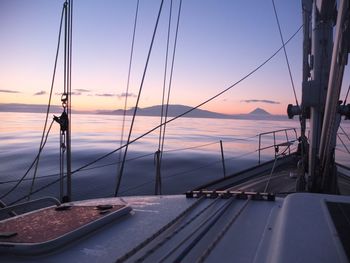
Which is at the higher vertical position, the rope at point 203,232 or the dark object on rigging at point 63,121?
the dark object on rigging at point 63,121

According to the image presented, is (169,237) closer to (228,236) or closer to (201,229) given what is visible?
(201,229)

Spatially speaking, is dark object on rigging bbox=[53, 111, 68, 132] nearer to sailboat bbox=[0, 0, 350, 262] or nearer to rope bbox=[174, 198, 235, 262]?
sailboat bbox=[0, 0, 350, 262]

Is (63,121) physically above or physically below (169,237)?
above

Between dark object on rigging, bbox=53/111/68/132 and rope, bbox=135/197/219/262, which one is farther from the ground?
dark object on rigging, bbox=53/111/68/132

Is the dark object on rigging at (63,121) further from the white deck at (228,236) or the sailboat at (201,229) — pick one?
the white deck at (228,236)

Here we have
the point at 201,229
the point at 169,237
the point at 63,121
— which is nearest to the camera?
the point at 169,237

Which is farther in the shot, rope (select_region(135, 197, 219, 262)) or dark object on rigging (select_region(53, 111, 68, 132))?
dark object on rigging (select_region(53, 111, 68, 132))

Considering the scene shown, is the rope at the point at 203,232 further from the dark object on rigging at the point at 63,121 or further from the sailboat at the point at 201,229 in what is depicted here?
the dark object on rigging at the point at 63,121

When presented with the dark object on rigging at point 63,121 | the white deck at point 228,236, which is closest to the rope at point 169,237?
the white deck at point 228,236

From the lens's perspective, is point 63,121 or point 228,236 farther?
point 63,121

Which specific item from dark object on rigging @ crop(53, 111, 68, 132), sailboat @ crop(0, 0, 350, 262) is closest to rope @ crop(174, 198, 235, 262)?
sailboat @ crop(0, 0, 350, 262)

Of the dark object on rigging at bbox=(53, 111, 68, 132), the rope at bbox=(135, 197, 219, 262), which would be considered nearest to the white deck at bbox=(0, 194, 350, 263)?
the rope at bbox=(135, 197, 219, 262)

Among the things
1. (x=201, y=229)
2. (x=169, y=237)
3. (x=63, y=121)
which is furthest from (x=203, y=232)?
(x=63, y=121)

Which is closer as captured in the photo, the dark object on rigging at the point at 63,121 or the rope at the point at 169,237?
the rope at the point at 169,237
